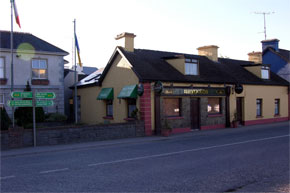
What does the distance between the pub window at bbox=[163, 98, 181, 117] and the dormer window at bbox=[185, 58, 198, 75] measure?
7.79ft

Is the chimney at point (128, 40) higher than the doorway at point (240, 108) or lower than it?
higher

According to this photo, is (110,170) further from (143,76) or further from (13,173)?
(143,76)

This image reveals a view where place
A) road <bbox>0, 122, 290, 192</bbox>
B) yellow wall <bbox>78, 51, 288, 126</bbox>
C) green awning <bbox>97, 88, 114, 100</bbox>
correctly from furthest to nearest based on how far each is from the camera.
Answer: green awning <bbox>97, 88, 114, 100</bbox> < yellow wall <bbox>78, 51, 288, 126</bbox> < road <bbox>0, 122, 290, 192</bbox>

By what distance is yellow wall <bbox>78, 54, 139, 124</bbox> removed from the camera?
69.9 ft

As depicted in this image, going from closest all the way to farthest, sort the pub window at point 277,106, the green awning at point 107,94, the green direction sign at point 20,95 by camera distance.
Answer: the green direction sign at point 20,95
the green awning at point 107,94
the pub window at point 277,106

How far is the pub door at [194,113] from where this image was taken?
2200 centimetres

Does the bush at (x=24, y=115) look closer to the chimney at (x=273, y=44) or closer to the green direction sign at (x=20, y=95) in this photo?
the green direction sign at (x=20, y=95)

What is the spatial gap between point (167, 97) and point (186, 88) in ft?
5.30

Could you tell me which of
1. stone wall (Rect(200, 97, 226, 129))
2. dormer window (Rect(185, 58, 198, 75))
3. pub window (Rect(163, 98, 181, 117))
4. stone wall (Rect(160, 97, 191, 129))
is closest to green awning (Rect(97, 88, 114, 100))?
pub window (Rect(163, 98, 181, 117))

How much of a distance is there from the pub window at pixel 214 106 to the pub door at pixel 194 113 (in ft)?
4.30

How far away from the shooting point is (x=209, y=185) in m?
7.38

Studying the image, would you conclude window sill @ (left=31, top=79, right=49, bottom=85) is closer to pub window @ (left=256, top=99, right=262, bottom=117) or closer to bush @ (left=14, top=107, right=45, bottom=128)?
bush @ (left=14, top=107, right=45, bottom=128)

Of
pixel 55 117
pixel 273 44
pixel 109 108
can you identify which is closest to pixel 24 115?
pixel 55 117

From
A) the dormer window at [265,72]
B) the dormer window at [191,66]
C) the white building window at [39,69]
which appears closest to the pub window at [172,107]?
the dormer window at [191,66]
